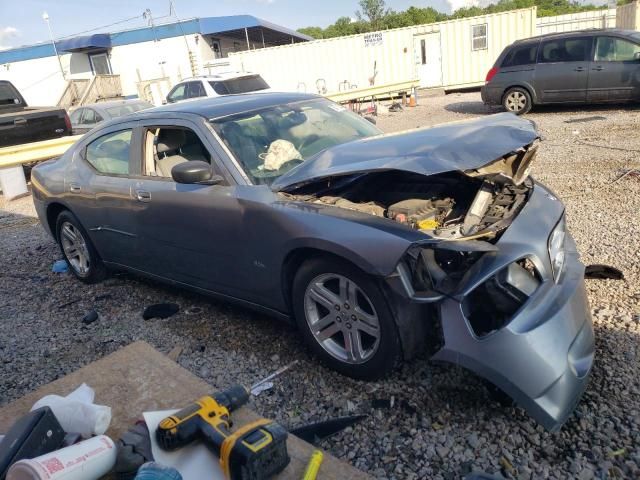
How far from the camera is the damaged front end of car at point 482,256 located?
7.77ft

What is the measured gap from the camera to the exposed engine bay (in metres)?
2.92

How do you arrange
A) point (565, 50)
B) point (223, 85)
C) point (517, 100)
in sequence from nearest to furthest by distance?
point (565, 50)
point (517, 100)
point (223, 85)

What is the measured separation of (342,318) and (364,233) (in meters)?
0.56

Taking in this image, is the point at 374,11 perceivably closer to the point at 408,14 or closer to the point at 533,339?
the point at 408,14

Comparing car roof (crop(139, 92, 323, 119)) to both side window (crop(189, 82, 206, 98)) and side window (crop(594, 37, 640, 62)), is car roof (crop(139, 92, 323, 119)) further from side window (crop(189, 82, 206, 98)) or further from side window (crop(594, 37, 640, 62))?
side window (crop(594, 37, 640, 62))

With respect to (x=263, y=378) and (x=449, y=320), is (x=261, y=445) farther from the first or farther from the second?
(x=263, y=378)

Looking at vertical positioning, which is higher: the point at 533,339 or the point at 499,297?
the point at 499,297

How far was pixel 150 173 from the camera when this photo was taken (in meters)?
4.20

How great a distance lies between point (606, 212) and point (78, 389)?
522 centimetres

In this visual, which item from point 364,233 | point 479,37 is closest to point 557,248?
point 364,233

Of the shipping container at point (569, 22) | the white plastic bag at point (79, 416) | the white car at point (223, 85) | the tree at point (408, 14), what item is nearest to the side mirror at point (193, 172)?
the white plastic bag at point (79, 416)

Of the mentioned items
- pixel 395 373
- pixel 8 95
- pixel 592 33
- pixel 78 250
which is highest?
pixel 8 95

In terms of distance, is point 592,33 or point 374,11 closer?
point 592,33

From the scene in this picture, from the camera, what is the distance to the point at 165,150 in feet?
14.0
